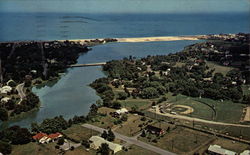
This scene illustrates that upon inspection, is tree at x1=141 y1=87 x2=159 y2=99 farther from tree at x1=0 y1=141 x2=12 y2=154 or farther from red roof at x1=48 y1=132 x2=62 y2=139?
tree at x1=0 y1=141 x2=12 y2=154

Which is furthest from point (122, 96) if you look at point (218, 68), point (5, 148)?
point (218, 68)

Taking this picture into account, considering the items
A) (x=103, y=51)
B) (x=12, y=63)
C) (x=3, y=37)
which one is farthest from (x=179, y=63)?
(x=3, y=37)

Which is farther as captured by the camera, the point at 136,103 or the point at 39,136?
the point at 136,103

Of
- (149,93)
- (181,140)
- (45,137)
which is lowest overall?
(181,140)

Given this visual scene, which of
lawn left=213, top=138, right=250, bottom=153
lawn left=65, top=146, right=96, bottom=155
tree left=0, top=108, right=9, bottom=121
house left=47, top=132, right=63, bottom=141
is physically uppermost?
tree left=0, top=108, right=9, bottom=121

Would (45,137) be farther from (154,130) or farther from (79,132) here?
(154,130)

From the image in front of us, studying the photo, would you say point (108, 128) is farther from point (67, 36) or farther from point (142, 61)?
point (67, 36)

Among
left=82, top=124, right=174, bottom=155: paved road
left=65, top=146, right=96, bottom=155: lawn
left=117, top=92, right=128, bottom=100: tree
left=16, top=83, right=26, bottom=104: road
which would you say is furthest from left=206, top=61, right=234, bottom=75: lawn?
left=65, top=146, right=96, bottom=155: lawn

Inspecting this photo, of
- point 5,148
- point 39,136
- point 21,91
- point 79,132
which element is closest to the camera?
point 5,148
